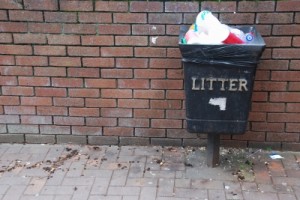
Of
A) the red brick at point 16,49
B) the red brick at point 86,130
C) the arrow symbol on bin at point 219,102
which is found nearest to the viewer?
the arrow symbol on bin at point 219,102

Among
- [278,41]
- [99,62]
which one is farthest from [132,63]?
[278,41]

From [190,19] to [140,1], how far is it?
45cm

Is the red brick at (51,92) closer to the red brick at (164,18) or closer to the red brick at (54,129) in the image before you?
the red brick at (54,129)

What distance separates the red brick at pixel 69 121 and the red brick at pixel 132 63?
2.19 ft

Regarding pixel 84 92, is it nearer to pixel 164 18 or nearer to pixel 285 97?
pixel 164 18

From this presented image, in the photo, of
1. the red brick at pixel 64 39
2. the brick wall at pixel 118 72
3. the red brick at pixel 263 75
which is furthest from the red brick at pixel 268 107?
the red brick at pixel 64 39

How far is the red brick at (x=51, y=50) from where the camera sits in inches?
146

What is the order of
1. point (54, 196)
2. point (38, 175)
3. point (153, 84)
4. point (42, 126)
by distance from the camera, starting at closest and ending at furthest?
point (54, 196)
point (38, 175)
point (153, 84)
point (42, 126)

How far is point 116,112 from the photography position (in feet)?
12.7

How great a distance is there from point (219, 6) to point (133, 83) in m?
1.01

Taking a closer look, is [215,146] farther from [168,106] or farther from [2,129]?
[2,129]

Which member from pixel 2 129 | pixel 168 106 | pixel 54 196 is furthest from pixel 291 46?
pixel 2 129

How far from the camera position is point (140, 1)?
138 inches

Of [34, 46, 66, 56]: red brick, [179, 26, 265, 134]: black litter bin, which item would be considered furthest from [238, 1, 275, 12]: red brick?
[34, 46, 66, 56]: red brick
